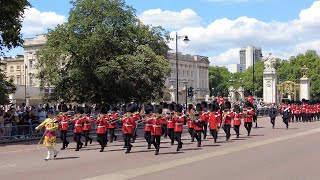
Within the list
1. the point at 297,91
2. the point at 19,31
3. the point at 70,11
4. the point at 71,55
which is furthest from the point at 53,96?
the point at 297,91

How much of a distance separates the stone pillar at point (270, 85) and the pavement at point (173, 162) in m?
39.4

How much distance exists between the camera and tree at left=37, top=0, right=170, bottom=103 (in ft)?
125

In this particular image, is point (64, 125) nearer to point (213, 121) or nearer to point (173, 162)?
point (213, 121)

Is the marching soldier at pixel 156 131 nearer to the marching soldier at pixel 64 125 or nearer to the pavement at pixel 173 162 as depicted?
the pavement at pixel 173 162

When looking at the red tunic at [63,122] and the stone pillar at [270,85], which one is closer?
the red tunic at [63,122]

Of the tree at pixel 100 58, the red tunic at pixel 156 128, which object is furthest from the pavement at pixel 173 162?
the tree at pixel 100 58

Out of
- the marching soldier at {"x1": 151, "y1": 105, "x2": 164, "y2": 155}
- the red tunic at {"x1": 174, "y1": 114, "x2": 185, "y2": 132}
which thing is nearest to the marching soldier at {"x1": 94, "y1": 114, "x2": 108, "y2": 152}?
the marching soldier at {"x1": 151, "y1": 105, "x2": 164, "y2": 155}

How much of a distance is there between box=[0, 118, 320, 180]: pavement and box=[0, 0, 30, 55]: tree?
25.1 feet

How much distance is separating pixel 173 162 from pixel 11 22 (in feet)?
50.4

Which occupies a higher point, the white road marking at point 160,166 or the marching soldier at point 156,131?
the marching soldier at point 156,131

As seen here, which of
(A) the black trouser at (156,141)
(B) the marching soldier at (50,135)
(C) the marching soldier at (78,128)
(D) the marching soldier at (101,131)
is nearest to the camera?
(B) the marching soldier at (50,135)

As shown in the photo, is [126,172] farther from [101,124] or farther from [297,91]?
[297,91]

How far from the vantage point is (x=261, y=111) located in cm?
5384

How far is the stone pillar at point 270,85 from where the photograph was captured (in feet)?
199
